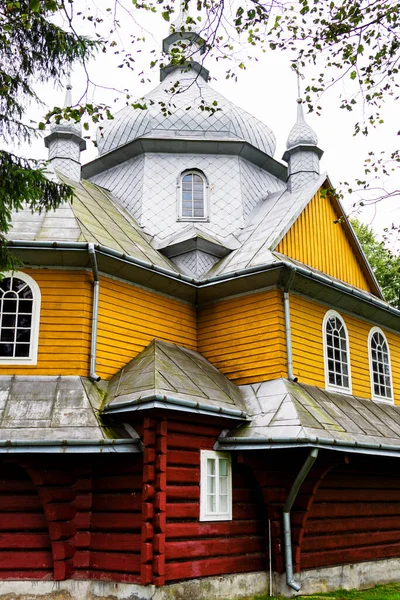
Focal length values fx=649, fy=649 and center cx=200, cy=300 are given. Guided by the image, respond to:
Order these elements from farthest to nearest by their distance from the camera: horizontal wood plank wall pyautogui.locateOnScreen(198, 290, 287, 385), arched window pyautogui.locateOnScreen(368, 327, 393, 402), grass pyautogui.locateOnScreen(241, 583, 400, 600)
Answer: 1. arched window pyautogui.locateOnScreen(368, 327, 393, 402)
2. horizontal wood plank wall pyautogui.locateOnScreen(198, 290, 287, 385)
3. grass pyautogui.locateOnScreen(241, 583, 400, 600)

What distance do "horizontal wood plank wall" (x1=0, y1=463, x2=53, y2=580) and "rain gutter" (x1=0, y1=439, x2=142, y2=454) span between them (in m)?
0.90

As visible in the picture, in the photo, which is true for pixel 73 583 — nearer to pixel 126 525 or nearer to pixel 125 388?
pixel 126 525

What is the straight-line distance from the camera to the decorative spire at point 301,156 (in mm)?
15195

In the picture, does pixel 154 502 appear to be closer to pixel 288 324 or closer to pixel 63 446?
pixel 63 446

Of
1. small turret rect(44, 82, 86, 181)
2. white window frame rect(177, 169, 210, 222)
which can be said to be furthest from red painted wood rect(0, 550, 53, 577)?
small turret rect(44, 82, 86, 181)

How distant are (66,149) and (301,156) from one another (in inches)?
216

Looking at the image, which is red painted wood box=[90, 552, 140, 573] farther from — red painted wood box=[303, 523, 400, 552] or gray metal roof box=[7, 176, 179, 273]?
gray metal roof box=[7, 176, 179, 273]

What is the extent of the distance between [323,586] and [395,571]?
8.25 feet

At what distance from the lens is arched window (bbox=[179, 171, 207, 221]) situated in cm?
1380

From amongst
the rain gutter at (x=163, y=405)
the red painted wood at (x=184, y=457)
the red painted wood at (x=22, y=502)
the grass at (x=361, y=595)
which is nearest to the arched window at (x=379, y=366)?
the grass at (x=361, y=595)

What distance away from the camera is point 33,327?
31.9ft

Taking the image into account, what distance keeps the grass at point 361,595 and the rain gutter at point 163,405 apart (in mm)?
2740

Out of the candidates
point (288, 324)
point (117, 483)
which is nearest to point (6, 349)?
point (117, 483)

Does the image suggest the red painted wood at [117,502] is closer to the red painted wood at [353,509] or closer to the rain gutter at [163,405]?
the rain gutter at [163,405]
